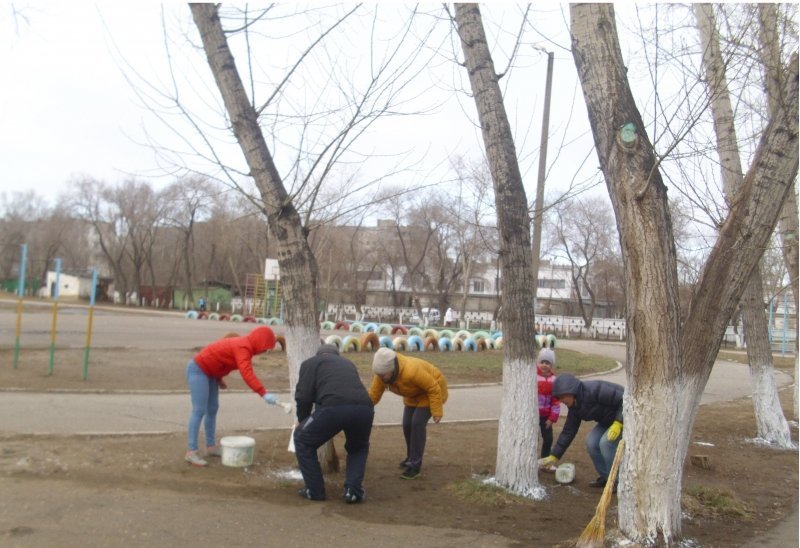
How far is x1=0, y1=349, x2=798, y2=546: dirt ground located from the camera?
527cm

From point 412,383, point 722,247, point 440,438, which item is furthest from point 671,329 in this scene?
point 440,438

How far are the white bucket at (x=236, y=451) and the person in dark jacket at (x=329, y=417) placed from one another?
91cm

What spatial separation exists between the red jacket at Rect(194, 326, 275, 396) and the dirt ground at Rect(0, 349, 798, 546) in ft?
2.94

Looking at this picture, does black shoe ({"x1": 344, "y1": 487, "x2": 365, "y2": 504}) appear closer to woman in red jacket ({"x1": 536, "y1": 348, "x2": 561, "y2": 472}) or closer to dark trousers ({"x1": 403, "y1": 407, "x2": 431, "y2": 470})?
dark trousers ({"x1": 403, "y1": 407, "x2": 431, "y2": 470})

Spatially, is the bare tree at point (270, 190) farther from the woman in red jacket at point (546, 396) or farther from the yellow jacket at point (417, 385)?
the woman in red jacket at point (546, 396)

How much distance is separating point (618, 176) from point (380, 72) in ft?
9.37

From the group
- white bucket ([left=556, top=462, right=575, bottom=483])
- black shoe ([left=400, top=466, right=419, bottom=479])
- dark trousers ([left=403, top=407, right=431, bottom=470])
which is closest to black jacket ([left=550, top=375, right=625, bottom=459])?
white bucket ([left=556, top=462, right=575, bottom=483])

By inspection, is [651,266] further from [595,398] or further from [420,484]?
[420,484]

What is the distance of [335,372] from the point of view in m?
5.44

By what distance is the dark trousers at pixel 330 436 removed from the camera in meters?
5.33

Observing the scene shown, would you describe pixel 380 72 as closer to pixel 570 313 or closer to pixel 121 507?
pixel 121 507

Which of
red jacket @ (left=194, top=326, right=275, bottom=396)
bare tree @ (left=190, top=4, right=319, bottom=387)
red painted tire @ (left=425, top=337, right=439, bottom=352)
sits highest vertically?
bare tree @ (left=190, top=4, right=319, bottom=387)

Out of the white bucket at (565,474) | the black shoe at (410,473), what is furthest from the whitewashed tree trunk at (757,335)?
the black shoe at (410,473)

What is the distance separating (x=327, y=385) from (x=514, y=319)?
1.73m
